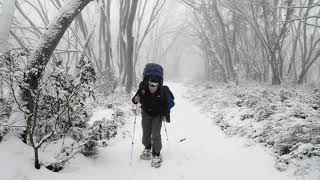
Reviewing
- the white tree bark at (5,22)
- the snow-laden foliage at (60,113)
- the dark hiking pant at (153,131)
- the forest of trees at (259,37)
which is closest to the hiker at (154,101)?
the dark hiking pant at (153,131)

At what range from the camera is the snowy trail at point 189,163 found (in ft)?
16.0

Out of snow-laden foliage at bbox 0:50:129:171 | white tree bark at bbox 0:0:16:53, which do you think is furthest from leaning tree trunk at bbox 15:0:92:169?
white tree bark at bbox 0:0:16:53

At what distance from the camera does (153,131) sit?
5.73 metres

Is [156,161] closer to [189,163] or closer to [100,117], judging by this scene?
[189,163]

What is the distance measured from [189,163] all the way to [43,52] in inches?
122

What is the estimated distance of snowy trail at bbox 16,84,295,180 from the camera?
4.88 m

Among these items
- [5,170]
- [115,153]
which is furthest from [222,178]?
[5,170]

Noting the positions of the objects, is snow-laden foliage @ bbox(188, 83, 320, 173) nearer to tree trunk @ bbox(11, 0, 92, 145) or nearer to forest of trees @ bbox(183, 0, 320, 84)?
tree trunk @ bbox(11, 0, 92, 145)

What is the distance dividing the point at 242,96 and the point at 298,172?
6.29 metres

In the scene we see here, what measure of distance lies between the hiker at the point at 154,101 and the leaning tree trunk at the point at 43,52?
62.1 inches

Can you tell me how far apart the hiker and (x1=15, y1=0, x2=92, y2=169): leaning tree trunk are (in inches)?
62.1

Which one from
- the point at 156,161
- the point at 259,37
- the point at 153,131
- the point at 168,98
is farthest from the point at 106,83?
the point at 156,161

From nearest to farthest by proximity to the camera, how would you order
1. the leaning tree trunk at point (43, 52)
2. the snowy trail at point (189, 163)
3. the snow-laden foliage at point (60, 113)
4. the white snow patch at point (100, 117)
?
→ the snow-laden foliage at point (60, 113)
the leaning tree trunk at point (43, 52)
the snowy trail at point (189, 163)
the white snow patch at point (100, 117)

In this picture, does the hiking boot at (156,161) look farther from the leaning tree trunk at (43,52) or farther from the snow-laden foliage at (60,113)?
the leaning tree trunk at (43,52)
